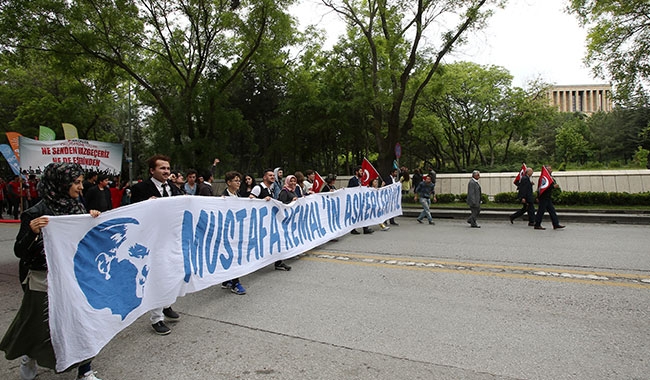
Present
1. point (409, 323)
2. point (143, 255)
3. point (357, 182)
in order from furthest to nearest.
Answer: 1. point (357, 182)
2. point (409, 323)
3. point (143, 255)

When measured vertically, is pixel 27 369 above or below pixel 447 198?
below

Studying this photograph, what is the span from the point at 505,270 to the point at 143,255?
5.09 m

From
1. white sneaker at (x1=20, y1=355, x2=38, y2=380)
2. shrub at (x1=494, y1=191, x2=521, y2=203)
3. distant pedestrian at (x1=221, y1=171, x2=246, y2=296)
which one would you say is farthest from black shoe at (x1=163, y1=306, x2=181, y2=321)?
shrub at (x1=494, y1=191, x2=521, y2=203)

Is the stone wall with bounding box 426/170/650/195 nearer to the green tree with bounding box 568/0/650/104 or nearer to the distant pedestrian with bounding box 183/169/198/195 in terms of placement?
the green tree with bounding box 568/0/650/104

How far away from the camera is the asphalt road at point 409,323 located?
10.1 feet

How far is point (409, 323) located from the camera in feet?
13.0

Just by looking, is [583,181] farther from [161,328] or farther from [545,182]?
[161,328]

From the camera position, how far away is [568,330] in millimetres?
3705

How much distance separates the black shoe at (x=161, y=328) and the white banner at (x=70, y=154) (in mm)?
6051

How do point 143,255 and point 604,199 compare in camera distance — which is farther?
point 604,199

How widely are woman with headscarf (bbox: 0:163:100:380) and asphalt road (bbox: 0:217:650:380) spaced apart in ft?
1.38

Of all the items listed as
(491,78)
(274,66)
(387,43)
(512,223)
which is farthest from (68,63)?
(491,78)

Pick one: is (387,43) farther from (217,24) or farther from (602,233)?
(602,233)

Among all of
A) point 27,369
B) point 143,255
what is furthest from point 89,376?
point 143,255
